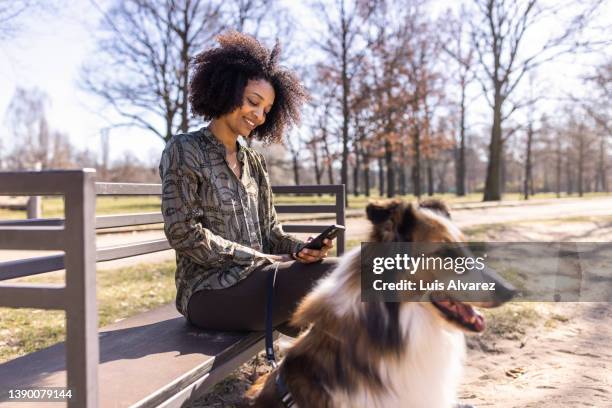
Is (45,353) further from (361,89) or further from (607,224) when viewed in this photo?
(361,89)

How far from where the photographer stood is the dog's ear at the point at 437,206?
2195mm

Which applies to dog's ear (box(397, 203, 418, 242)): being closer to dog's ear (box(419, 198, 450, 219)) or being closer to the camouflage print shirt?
dog's ear (box(419, 198, 450, 219))

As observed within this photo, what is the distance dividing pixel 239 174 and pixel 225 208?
Result: 0.29 metres

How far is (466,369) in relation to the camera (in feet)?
11.9

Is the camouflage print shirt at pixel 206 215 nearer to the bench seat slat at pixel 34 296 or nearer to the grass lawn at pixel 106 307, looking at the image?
the bench seat slat at pixel 34 296

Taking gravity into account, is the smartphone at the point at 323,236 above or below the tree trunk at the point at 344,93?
below

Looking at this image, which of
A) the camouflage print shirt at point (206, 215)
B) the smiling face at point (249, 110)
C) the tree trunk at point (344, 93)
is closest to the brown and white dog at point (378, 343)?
the camouflage print shirt at point (206, 215)

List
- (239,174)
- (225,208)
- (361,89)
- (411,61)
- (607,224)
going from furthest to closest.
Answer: (411,61) → (361,89) → (607,224) → (239,174) → (225,208)

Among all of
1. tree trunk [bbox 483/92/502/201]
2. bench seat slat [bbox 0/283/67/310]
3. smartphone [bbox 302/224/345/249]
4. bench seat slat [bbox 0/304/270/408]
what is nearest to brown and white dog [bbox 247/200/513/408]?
bench seat slat [bbox 0/304/270/408]

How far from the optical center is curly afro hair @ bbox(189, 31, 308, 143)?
115 inches

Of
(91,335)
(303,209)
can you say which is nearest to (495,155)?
(303,209)

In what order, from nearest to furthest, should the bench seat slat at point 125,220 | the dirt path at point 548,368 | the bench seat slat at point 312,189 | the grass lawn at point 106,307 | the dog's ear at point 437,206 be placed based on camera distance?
the dog's ear at point 437,206 → the bench seat slat at point 125,220 → the dirt path at point 548,368 → the grass lawn at point 106,307 → the bench seat slat at point 312,189

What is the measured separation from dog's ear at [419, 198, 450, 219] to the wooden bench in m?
1.22

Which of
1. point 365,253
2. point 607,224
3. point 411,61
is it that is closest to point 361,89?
point 411,61
